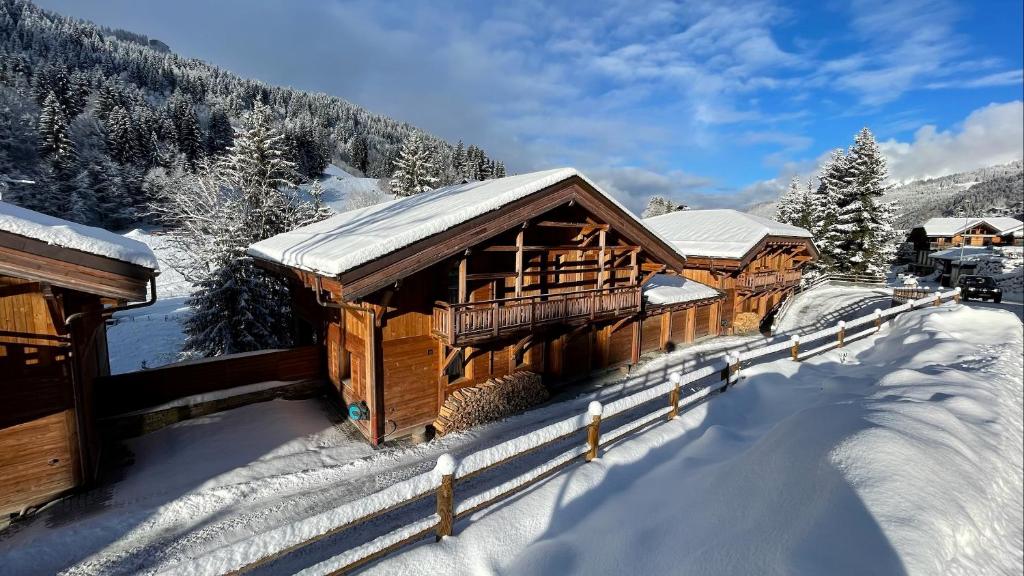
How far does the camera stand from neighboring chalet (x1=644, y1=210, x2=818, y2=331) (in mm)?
23547

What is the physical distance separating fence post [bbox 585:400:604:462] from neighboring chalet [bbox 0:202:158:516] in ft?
28.4

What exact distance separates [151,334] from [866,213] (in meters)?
52.7

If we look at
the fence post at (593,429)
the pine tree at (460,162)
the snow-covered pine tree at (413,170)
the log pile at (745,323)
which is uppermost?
the pine tree at (460,162)

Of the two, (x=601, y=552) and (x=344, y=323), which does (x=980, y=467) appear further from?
(x=344, y=323)

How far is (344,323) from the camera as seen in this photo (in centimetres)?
1267

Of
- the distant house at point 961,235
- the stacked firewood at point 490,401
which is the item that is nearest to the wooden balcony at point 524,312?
the stacked firewood at point 490,401

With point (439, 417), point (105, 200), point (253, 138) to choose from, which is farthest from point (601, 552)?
point (105, 200)

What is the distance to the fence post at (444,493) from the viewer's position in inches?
198

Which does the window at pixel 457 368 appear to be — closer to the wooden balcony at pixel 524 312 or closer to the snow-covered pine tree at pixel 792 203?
the wooden balcony at pixel 524 312

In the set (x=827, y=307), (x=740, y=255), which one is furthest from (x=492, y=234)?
(x=827, y=307)

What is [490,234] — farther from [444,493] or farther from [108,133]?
[108,133]

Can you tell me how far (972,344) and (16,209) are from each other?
85.3ft

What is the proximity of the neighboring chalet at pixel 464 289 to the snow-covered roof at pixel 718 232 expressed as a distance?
6535 millimetres

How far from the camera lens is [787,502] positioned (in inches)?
218
